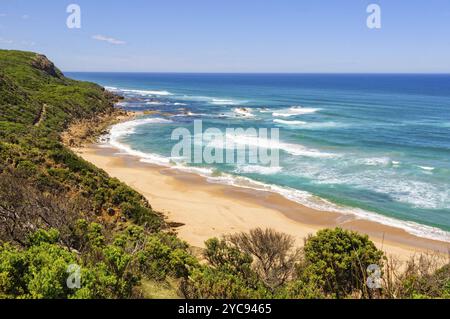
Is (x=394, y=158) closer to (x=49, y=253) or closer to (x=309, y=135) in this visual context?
(x=309, y=135)

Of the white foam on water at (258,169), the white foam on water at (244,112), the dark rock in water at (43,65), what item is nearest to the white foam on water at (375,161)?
the white foam on water at (258,169)

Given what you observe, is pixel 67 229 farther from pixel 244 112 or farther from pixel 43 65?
pixel 43 65

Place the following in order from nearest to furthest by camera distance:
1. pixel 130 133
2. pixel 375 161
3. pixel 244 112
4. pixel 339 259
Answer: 1. pixel 339 259
2. pixel 375 161
3. pixel 130 133
4. pixel 244 112

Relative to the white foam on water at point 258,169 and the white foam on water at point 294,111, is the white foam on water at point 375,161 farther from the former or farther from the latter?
the white foam on water at point 294,111

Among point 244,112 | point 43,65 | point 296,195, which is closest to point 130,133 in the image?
point 244,112

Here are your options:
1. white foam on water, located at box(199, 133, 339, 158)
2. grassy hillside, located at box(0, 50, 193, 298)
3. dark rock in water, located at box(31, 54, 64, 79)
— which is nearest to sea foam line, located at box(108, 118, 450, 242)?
white foam on water, located at box(199, 133, 339, 158)

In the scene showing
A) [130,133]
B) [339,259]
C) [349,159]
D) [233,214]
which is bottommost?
[233,214]

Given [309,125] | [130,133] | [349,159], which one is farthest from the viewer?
[309,125]
